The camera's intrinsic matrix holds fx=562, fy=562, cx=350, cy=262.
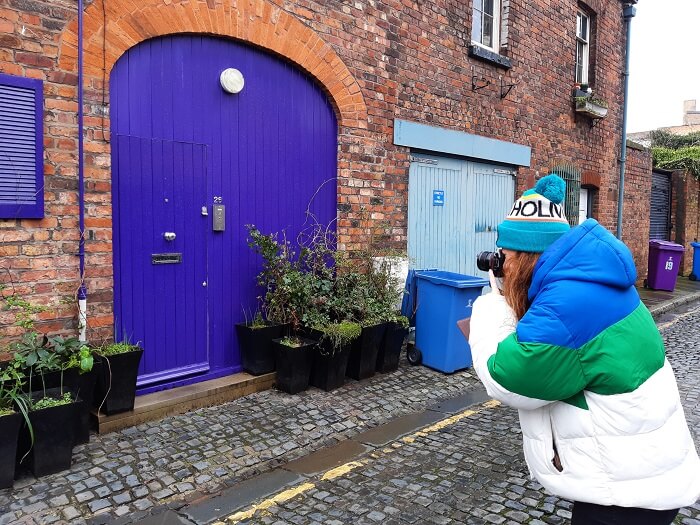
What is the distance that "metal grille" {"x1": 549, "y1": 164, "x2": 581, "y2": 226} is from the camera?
34.4 feet

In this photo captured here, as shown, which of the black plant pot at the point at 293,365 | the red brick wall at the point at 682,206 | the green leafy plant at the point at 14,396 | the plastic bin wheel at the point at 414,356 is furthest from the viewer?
the red brick wall at the point at 682,206

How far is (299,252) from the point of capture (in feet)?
19.6

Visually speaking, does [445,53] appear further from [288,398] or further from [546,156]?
[288,398]

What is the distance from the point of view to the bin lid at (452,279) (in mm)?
5938

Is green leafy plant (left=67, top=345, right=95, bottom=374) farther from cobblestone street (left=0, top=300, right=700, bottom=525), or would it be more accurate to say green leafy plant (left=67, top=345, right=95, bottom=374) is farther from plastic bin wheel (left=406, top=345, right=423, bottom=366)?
plastic bin wheel (left=406, top=345, right=423, bottom=366)

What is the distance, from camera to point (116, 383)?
4.23m

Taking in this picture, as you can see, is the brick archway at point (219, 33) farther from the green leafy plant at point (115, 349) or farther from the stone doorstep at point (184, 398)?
the stone doorstep at point (184, 398)

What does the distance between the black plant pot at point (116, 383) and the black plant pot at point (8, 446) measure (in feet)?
2.66

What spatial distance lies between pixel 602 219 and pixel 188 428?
9.77 meters

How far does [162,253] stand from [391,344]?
2539mm

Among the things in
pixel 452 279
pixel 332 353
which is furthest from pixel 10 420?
pixel 452 279

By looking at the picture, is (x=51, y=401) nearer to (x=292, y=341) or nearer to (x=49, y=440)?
(x=49, y=440)

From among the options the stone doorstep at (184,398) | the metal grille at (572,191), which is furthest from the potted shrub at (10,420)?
the metal grille at (572,191)

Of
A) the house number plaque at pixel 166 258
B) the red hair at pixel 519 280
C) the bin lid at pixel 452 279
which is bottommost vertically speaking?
the bin lid at pixel 452 279
